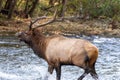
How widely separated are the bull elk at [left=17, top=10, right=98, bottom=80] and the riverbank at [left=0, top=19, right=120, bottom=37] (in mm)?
10005

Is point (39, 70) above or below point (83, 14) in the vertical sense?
above

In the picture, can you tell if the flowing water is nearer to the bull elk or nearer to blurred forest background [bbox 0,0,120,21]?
the bull elk

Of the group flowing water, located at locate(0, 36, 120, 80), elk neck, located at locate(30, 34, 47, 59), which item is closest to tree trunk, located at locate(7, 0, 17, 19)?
flowing water, located at locate(0, 36, 120, 80)

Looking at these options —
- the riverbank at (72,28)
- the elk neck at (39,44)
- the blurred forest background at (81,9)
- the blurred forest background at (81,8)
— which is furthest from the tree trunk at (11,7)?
the elk neck at (39,44)

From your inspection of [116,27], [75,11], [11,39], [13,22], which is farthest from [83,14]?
[11,39]

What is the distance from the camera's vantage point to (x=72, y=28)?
25.1m

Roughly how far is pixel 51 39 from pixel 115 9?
66.1 feet

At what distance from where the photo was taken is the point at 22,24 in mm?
24688

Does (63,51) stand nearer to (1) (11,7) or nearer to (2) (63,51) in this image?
(2) (63,51)

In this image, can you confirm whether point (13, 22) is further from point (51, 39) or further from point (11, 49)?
point (51, 39)

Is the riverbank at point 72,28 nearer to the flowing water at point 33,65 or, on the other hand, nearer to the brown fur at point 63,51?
the flowing water at point 33,65

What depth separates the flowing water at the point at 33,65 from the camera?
11375mm

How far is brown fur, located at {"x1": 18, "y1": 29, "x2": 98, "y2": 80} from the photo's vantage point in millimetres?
9625

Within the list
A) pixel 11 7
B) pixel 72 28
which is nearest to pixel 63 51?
pixel 72 28
